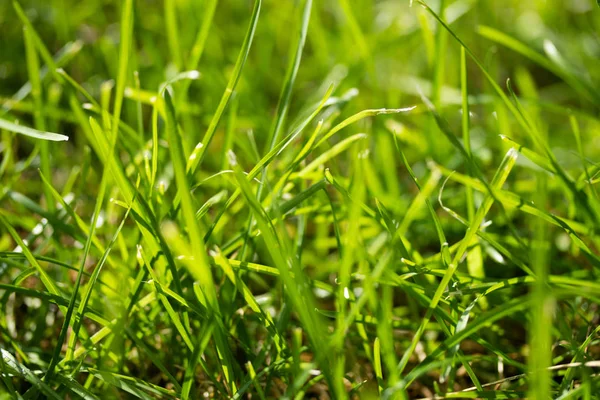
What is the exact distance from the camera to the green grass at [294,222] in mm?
553

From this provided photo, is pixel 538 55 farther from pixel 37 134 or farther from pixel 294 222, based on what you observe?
pixel 37 134

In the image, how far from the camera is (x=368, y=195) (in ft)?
2.89

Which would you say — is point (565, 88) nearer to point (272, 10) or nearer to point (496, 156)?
point (496, 156)

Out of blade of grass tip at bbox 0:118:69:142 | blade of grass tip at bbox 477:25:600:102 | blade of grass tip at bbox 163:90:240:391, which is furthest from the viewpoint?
blade of grass tip at bbox 477:25:600:102

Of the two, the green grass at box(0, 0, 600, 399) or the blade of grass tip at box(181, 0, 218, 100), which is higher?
the blade of grass tip at box(181, 0, 218, 100)

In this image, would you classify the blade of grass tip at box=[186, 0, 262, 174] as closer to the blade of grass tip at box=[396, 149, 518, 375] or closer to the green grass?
the green grass

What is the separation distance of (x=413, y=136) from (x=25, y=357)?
711 mm

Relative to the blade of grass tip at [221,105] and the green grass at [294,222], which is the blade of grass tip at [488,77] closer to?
the green grass at [294,222]

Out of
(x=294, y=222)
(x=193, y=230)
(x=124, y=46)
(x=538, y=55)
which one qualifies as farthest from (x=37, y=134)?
(x=538, y=55)

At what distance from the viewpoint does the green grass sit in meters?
0.55

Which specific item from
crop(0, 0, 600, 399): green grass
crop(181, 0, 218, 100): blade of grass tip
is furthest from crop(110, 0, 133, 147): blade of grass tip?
crop(181, 0, 218, 100): blade of grass tip

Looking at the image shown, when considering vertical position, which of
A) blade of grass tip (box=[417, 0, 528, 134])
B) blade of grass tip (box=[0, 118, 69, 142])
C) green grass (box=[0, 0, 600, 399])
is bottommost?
green grass (box=[0, 0, 600, 399])

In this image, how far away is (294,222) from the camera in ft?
3.17

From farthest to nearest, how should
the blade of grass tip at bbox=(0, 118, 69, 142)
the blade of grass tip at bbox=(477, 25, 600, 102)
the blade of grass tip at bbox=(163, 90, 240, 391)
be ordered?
the blade of grass tip at bbox=(477, 25, 600, 102)
the blade of grass tip at bbox=(0, 118, 69, 142)
the blade of grass tip at bbox=(163, 90, 240, 391)
